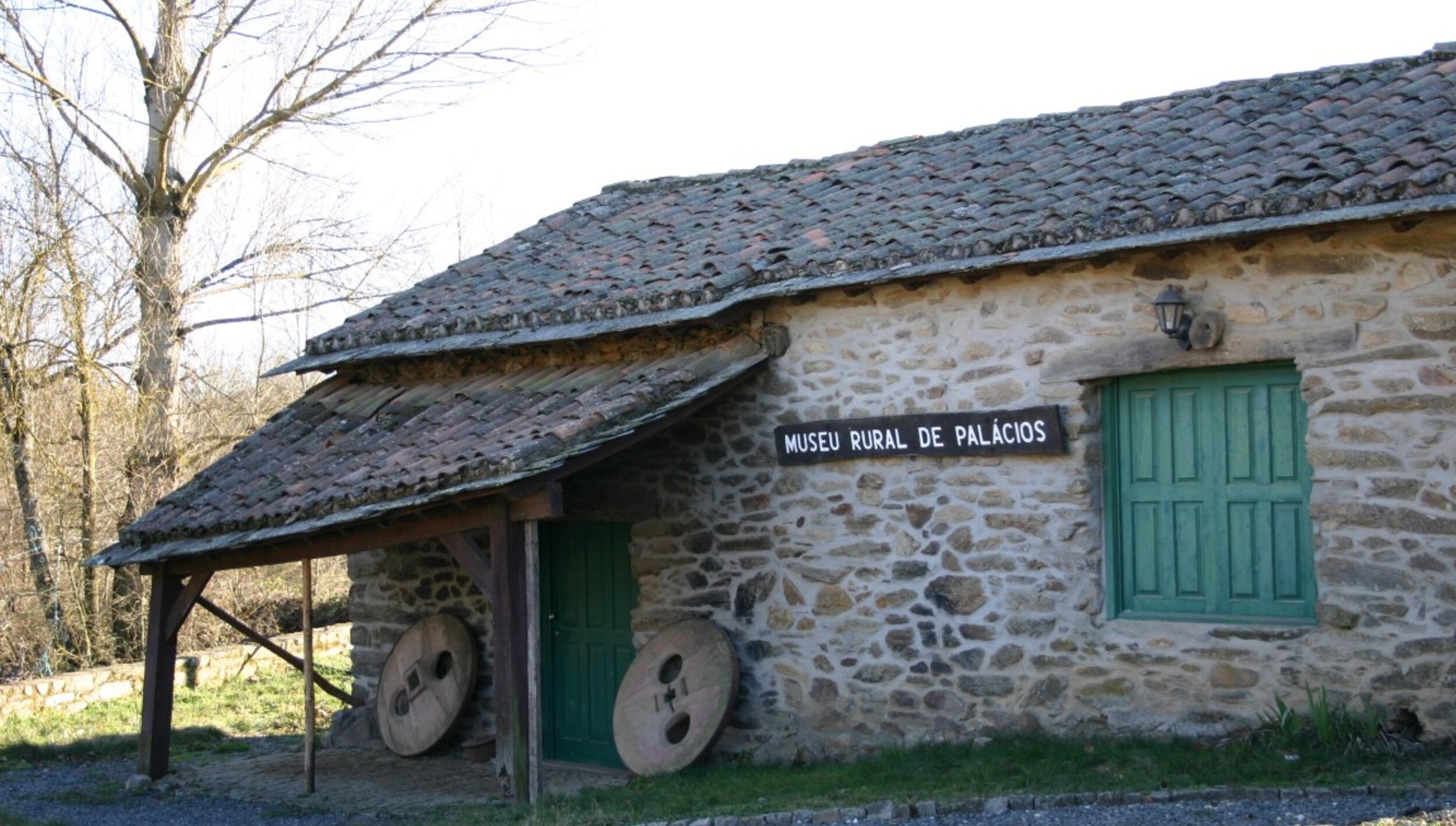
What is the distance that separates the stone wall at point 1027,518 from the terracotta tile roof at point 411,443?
24.8 inches

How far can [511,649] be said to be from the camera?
818cm

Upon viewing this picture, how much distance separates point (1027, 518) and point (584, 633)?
3782 millimetres

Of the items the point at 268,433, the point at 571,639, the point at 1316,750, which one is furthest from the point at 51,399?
the point at 1316,750

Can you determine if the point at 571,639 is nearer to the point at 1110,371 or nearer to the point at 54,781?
the point at 54,781

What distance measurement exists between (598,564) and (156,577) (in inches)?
126

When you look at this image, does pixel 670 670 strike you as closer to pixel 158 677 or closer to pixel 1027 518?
pixel 1027 518

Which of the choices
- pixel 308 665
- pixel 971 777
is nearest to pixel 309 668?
pixel 308 665

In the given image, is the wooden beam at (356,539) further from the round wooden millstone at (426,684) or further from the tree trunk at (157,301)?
the tree trunk at (157,301)

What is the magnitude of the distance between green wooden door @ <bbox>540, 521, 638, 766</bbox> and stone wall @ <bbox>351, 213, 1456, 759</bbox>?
0.47 meters

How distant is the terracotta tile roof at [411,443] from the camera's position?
26.9 ft

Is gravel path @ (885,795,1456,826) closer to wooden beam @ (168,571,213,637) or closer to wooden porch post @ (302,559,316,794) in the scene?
wooden porch post @ (302,559,316,794)

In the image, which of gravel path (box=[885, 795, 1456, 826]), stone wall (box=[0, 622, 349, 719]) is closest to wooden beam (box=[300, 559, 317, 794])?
stone wall (box=[0, 622, 349, 719])

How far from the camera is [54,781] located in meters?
10.6

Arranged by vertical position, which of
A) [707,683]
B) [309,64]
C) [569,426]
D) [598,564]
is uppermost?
[309,64]
